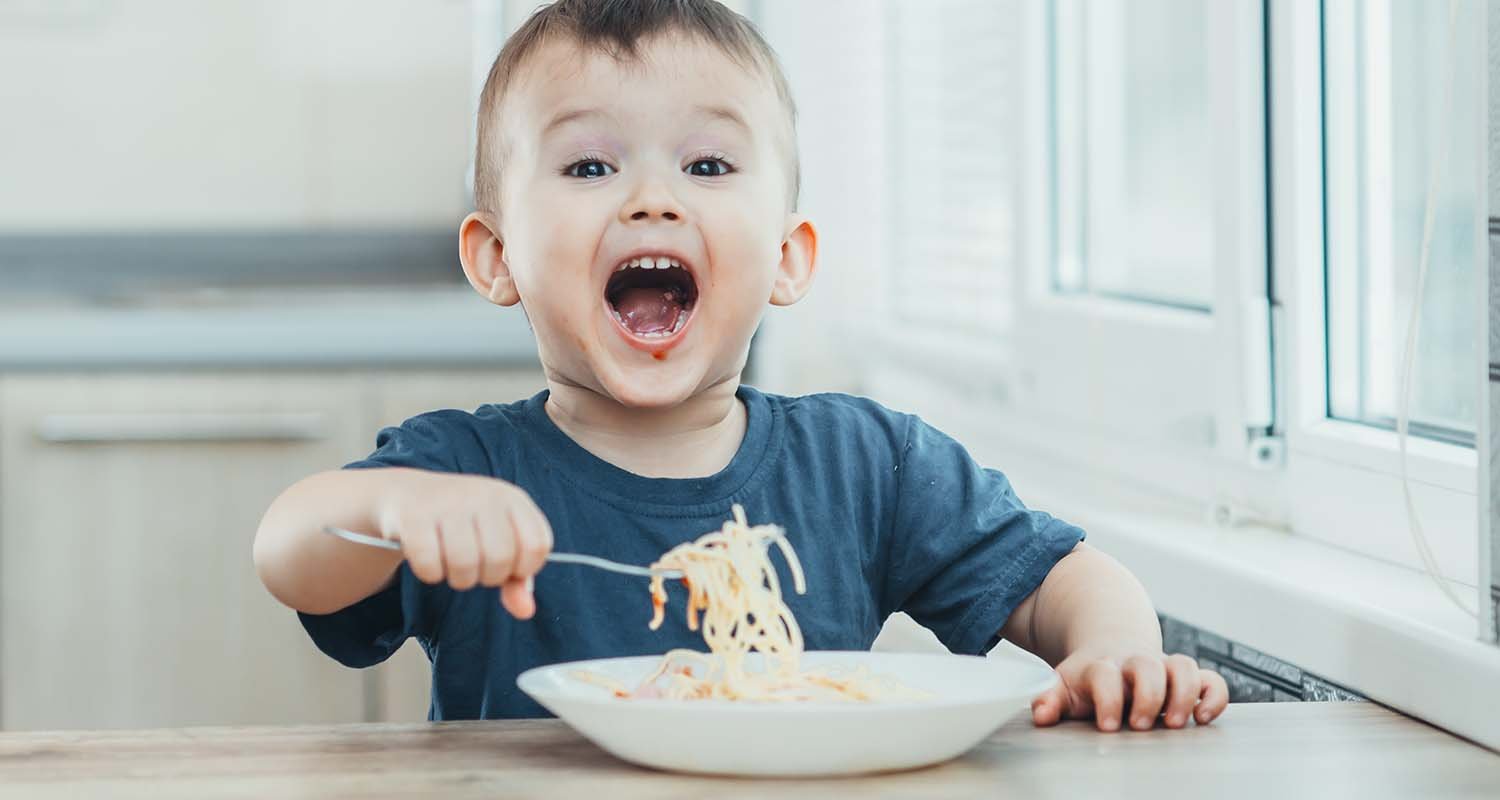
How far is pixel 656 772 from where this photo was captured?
76cm

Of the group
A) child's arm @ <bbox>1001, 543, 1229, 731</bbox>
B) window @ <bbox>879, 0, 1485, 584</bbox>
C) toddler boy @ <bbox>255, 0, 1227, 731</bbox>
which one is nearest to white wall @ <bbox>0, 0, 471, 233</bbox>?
window @ <bbox>879, 0, 1485, 584</bbox>

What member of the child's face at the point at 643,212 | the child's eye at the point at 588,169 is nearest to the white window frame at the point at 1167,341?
the child's face at the point at 643,212

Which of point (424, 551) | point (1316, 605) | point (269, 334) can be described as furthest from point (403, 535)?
point (269, 334)

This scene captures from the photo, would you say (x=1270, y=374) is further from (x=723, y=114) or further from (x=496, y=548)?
(x=496, y=548)

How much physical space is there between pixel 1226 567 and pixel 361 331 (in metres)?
1.32

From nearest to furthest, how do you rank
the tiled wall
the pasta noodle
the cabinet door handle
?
the pasta noodle
the tiled wall
the cabinet door handle

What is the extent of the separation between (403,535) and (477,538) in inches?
1.4

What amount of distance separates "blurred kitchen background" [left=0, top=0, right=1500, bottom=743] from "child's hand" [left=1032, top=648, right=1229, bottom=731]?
0.54 metres

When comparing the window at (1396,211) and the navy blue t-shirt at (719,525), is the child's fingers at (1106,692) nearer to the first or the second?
the navy blue t-shirt at (719,525)

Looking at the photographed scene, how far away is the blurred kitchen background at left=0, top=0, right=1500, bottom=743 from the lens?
152cm

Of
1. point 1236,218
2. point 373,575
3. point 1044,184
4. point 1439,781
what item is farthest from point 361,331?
point 1439,781

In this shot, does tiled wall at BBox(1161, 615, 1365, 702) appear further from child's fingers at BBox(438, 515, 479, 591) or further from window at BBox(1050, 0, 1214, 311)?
child's fingers at BBox(438, 515, 479, 591)

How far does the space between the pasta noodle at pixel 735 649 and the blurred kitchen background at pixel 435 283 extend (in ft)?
2.01

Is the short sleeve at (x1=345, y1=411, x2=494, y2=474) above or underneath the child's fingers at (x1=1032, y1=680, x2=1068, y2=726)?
above
